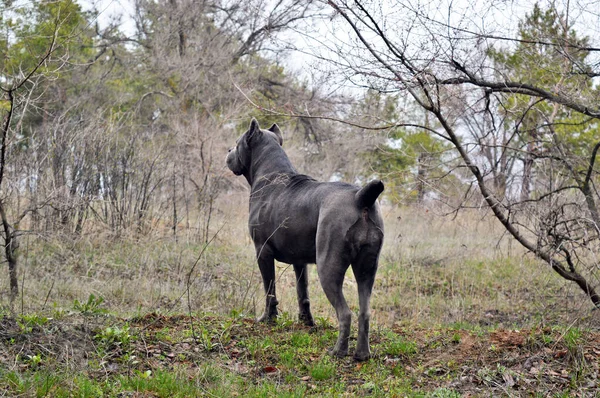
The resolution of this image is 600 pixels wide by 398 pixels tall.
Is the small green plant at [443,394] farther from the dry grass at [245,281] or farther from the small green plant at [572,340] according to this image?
the dry grass at [245,281]

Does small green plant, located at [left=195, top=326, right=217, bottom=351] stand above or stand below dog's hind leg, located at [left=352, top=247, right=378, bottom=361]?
below

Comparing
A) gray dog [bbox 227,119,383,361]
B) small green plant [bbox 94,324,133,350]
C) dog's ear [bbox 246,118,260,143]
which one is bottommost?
small green plant [bbox 94,324,133,350]

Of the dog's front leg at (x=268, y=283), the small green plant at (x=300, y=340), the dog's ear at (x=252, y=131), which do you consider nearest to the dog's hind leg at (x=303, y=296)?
the dog's front leg at (x=268, y=283)

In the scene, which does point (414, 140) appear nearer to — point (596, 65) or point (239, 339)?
point (596, 65)

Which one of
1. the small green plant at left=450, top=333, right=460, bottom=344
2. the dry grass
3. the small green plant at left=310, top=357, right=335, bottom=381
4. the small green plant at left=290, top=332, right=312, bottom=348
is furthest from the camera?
the dry grass

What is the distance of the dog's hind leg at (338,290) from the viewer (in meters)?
6.12

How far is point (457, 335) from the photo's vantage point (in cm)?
690

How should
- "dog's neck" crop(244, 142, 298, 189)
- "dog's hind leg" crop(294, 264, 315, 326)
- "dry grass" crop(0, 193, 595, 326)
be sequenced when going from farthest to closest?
"dry grass" crop(0, 193, 595, 326), "dog's neck" crop(244, 142, 298, 189), "dog's hind leg" crop(294, 264, 315, 326)

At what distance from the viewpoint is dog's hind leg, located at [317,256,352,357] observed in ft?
20.1

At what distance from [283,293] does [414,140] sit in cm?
1795

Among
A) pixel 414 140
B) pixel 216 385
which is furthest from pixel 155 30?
pixel 216 385

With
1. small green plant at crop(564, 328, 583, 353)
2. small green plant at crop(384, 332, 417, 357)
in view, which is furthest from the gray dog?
small green plant at crop(564, 328, 583, 353)

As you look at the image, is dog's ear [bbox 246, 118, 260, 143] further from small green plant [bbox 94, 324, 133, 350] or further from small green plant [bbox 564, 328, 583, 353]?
small green plant [bbox 564, 328, 583, 353]

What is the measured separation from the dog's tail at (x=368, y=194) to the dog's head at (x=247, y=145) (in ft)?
7.82
